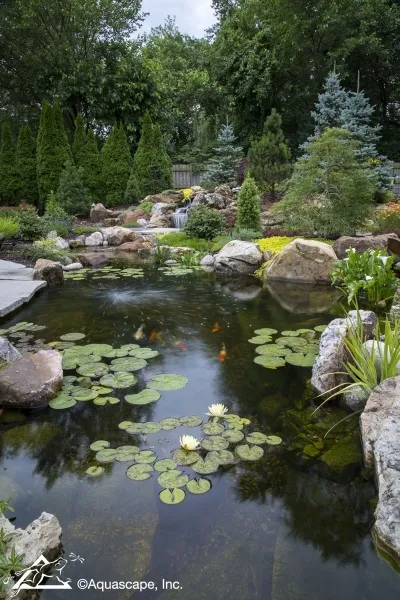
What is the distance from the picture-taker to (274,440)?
9.71ft

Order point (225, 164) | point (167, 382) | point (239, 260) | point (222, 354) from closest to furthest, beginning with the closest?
point (167, 382), point (222, 354), point (239, 260), point (225, 164)

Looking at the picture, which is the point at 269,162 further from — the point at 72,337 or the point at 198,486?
the point at 198,486

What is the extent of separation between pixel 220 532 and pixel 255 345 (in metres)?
2.62

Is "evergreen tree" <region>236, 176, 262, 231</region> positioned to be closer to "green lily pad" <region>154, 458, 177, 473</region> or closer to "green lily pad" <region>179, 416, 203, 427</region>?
"green lily pad" <region>179, 416, 203, 427</region>

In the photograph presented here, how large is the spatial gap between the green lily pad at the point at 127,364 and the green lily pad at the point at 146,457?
127 cm

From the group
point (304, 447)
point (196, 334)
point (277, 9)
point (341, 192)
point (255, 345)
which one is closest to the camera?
point (304, 447)

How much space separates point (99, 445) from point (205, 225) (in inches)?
356

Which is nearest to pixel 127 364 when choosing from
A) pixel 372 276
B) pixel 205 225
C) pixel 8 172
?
pixel 372 276

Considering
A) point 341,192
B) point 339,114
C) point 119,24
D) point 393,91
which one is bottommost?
point 341,192

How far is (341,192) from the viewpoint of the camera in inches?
363

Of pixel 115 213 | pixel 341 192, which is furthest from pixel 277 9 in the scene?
pixel 341 192

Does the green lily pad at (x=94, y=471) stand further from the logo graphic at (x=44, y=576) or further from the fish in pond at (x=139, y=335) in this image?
the fish in pond at (x=139, y=335)

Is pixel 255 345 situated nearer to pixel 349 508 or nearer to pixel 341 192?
pixel 349 508

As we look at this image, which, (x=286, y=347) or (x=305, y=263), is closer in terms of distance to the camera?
(x=286, y=347)
